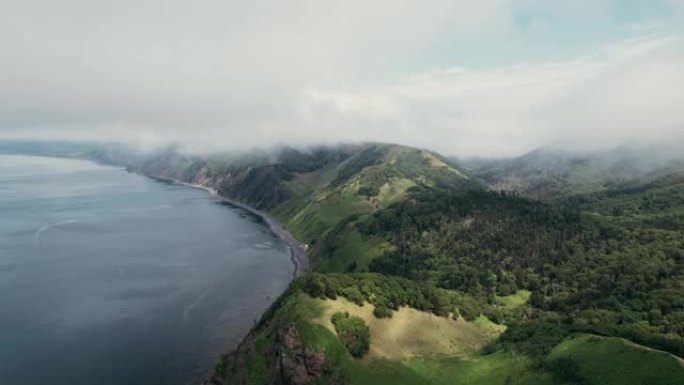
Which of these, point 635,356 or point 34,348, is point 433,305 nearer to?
point 635,356

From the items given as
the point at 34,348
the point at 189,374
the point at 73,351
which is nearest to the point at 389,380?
the point at 189,374

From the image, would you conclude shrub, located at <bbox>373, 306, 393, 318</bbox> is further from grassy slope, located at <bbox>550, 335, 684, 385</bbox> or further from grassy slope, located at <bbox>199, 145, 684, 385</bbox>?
grassy slope, located at <bbox>550, 335, 684, 385</bbox>

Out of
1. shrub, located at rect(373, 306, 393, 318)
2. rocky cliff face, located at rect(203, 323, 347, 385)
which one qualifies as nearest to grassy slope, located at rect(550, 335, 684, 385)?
shrub, located at rect(373, 306, 393, 318)

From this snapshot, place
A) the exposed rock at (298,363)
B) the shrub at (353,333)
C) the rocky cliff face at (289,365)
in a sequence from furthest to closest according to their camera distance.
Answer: the shrub at (353,333) → the exposed rock at (298,363) → the rocky cliff face at (289,365)

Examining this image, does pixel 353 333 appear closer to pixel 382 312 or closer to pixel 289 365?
pixel 382 312

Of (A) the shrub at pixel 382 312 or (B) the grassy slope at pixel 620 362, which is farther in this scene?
(A) the shrub at pixel 382 312

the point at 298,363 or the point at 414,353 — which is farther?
the point at 414,353

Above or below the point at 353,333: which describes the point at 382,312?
above

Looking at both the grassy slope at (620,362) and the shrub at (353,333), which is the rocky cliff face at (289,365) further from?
the grassy slope at (620,362)

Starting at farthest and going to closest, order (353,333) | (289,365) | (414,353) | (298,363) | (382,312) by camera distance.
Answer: (382,312) → (414,353) → (353,333) → (289,365) → (298,363)

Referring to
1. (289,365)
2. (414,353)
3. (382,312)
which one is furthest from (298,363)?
(414,353)

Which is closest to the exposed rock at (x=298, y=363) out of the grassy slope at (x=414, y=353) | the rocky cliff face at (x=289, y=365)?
the rocky cliff face at (x=289, y=365)
